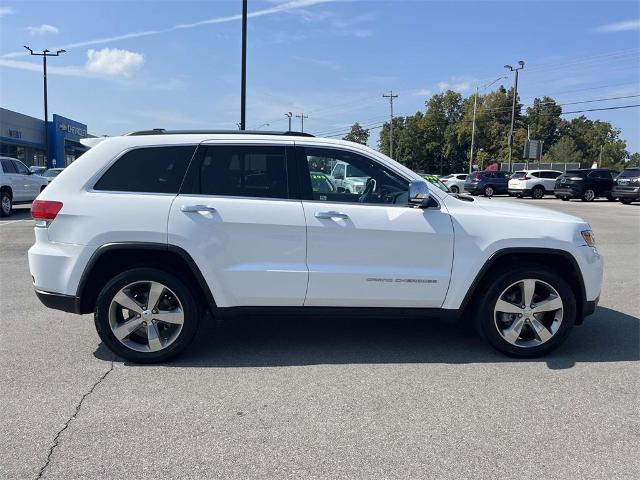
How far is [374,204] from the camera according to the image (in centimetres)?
428

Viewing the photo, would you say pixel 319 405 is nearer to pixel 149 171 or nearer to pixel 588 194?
pixel 149 171

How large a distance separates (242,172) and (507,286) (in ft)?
7.86

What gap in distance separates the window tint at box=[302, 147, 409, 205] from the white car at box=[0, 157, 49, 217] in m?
14.3

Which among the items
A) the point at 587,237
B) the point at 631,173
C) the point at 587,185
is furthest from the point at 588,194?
the point at 587,237

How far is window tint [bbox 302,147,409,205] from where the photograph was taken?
4.32 m

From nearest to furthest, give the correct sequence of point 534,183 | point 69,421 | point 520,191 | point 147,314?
point 69,421, point 147,314, point 534,183, point 520,191

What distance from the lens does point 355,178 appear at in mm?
4422

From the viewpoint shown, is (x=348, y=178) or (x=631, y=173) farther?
(x=631, y=173)

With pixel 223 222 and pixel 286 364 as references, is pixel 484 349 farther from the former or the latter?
pixel 223 222

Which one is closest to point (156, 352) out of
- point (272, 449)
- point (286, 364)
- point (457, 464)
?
point (286, 364)

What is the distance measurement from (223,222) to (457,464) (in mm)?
2401

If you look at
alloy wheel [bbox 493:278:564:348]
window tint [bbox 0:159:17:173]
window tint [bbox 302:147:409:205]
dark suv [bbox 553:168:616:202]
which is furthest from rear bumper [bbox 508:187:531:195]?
window tint [bbox 302:147:409:205]

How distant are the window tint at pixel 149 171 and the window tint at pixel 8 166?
533 inches

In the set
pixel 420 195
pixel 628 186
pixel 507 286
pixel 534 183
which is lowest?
pixel 507 286
